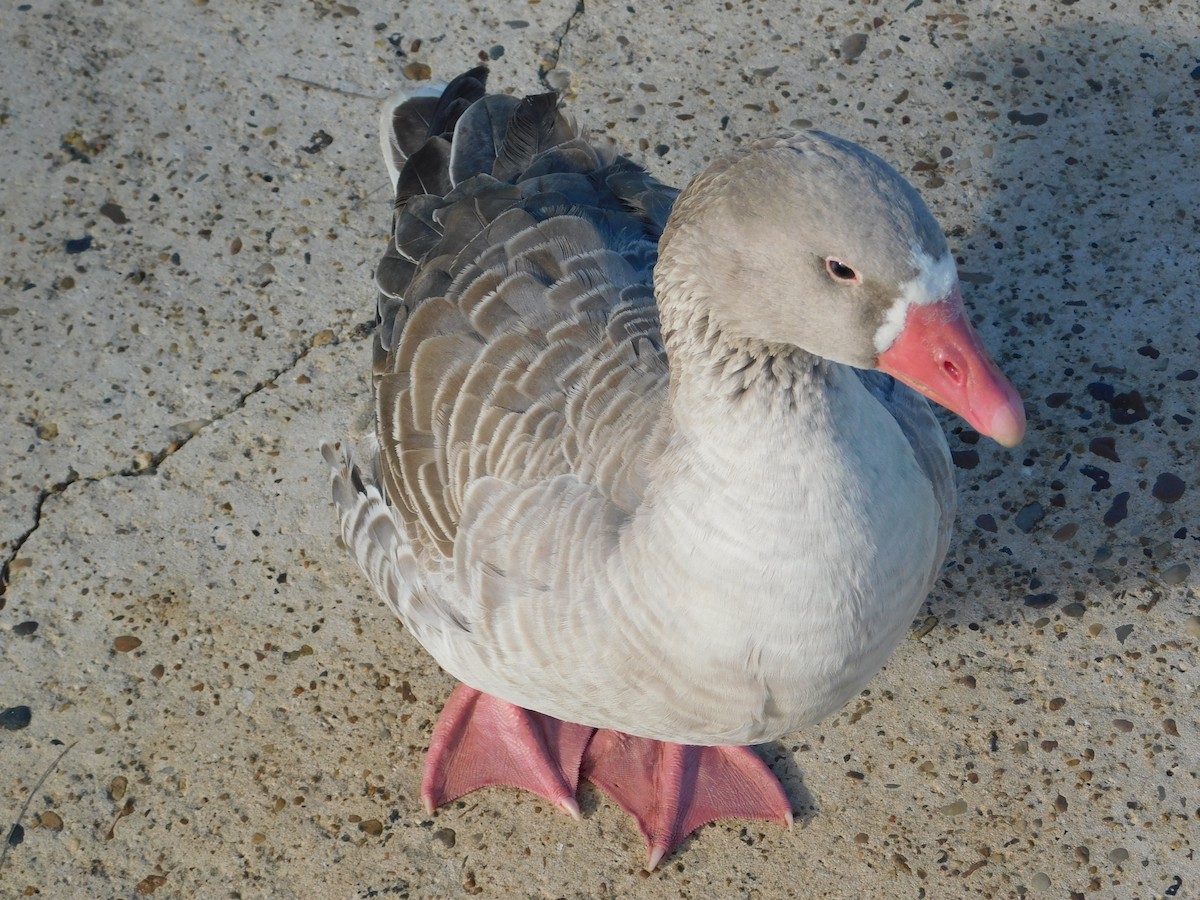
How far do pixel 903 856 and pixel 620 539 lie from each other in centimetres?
122

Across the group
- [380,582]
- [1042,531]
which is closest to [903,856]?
[1042,531]

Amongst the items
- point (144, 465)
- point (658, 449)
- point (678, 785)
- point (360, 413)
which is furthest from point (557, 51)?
point (678, 785)

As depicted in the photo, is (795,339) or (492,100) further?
(492,100)

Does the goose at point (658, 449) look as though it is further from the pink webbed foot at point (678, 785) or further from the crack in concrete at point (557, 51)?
the crack in concrete at point (557, 51)

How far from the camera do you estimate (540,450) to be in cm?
248

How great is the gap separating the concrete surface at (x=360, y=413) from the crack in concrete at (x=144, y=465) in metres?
0.01

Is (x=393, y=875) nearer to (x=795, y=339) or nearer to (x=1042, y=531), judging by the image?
(x=795, y=339)

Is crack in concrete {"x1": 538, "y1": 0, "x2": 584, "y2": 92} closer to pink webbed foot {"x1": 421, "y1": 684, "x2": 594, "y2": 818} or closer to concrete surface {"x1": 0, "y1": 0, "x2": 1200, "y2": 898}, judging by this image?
concrete surface {"x1": 0, "y1": 0, "x2": 1200, "y2": 898}

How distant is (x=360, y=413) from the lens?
3.72m

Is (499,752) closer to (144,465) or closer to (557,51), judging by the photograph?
(144,465)

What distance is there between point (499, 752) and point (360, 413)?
116 centimetres

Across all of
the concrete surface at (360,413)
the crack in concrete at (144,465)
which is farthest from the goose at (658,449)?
the crack in concrete at (144,465)

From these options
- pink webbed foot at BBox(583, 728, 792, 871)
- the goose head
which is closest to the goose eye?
the goose head

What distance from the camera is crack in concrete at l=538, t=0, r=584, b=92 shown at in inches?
172
